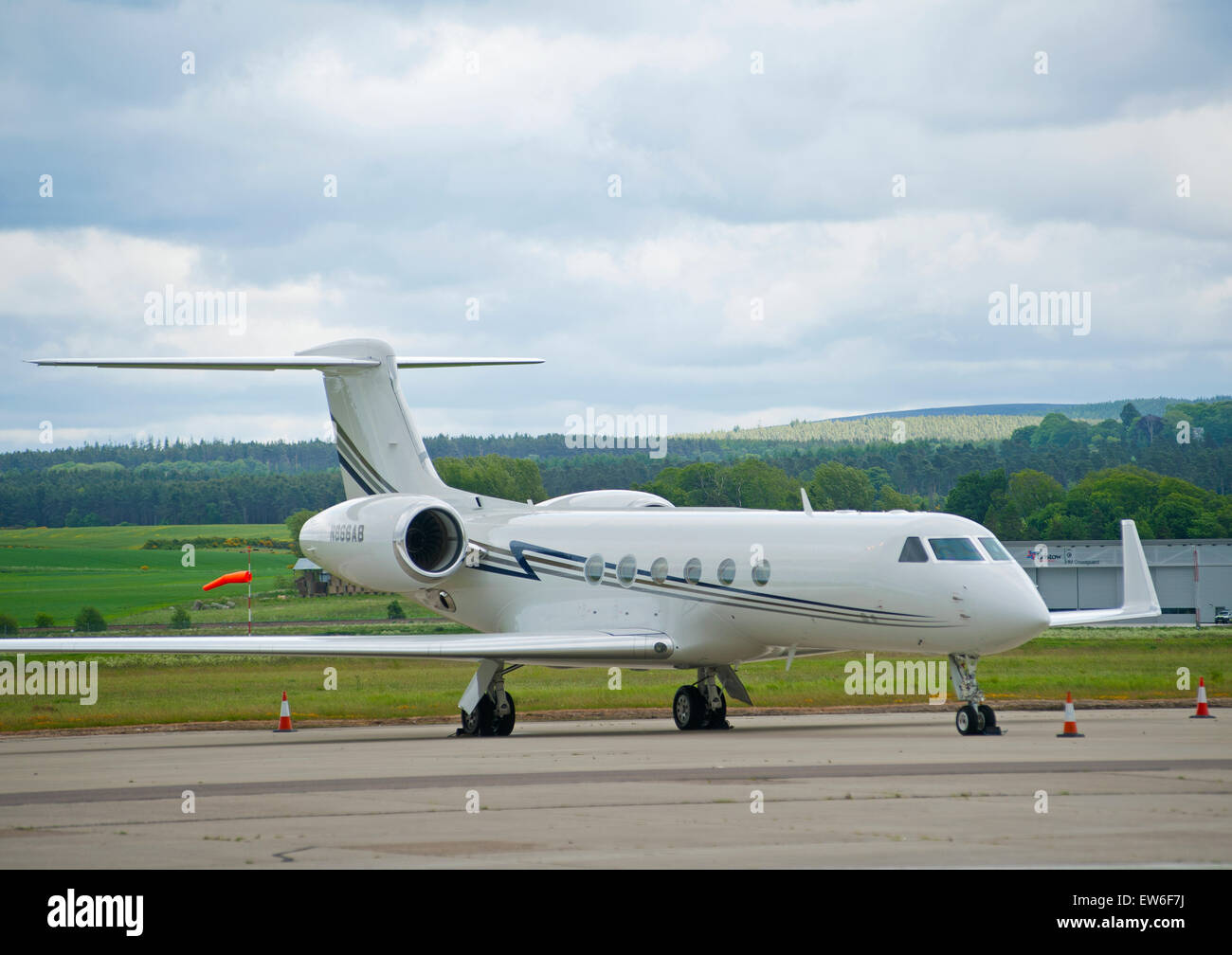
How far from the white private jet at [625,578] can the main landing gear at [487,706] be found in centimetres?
4

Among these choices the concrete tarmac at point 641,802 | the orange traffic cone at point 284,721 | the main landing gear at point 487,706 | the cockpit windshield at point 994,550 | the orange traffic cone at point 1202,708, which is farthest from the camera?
the orange traffic cone at point 284,721

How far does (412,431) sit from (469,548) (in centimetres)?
330

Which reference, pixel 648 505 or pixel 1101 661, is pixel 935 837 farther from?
pixel 1101 661

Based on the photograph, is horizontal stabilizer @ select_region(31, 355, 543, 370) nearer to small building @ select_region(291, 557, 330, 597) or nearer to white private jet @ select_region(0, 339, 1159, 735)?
white private jet @ select_region(0, 339, 1159, 735)

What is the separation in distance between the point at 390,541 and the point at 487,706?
11.7 ft

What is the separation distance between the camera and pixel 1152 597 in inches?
1117

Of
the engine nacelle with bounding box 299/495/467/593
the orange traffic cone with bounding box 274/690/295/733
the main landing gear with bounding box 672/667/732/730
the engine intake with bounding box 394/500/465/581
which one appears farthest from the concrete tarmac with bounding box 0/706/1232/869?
the engine intake with bounding box 394/500/465/581

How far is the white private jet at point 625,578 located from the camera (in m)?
23.8

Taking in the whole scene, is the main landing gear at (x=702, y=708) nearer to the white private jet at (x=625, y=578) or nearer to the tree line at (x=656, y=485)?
the white private jet at (x=625, y=578)

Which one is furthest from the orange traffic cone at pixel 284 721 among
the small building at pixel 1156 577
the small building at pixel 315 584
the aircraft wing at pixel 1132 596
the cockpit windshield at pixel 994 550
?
the small building at pixel 315 584

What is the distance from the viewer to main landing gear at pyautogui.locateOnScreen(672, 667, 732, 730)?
90.0 ft

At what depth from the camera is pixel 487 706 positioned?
2720 cm

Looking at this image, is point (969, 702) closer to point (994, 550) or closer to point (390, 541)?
point (994, 550)
